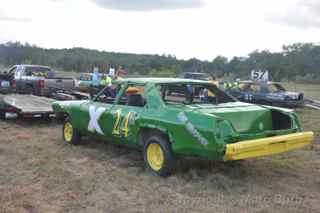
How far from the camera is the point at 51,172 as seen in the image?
247 inches

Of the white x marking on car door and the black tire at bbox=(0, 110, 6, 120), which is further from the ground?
the white x marking on car door

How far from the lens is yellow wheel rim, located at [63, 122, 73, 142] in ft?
28.0

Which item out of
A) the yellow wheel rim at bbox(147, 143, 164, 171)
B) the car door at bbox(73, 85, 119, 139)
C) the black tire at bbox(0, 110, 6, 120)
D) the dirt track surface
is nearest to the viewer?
the dirt track surface

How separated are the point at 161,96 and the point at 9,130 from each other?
18.1 feet

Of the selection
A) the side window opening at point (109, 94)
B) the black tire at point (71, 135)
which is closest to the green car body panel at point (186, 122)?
the side window opening at point (109, 94)

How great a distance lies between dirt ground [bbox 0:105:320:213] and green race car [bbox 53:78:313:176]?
44cm

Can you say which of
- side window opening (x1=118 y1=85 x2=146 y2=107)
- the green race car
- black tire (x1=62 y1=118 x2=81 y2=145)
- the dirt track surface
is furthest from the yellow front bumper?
black tire (x1=62 y1=118 x2=81 y2=145)

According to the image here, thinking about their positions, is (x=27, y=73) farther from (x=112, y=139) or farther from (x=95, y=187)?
(x=95, y=187)

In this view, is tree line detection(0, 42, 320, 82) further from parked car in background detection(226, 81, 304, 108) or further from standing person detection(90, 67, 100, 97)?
parked car in background detection(226, 81, 304, 108)

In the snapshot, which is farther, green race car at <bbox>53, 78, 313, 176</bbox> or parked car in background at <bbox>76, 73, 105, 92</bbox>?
parked car in background at <bbox>76, 73, 105, 92</bbox>

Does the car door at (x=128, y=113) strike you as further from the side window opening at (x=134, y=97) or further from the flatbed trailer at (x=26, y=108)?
the flatbed trailer at (x=26, y=108)

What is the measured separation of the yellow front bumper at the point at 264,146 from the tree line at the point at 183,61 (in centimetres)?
5229

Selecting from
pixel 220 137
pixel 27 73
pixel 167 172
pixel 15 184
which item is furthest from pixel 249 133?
pixel 27 73

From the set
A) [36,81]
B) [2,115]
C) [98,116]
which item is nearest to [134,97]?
[98,116]
